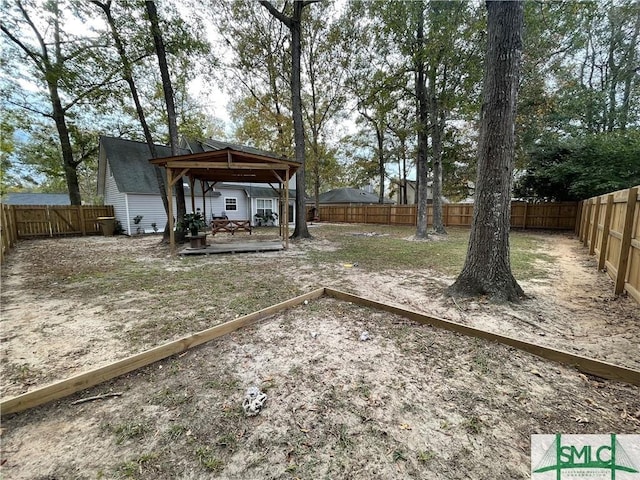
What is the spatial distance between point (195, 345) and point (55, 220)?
49.3 ft

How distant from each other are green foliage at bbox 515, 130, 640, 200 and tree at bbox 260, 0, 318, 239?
1229 centimetres

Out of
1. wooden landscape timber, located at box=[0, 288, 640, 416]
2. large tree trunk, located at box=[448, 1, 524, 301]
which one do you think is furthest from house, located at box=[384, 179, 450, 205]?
wooden landscape timber, located at box=[0, 288, 640, 416]

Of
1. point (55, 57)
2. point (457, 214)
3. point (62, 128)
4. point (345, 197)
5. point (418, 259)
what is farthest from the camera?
point (345, 197)

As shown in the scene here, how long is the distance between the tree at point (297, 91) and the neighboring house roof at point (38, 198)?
32.4m

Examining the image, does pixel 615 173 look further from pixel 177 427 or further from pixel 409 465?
pixel 177 427

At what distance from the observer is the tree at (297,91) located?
9906 mm

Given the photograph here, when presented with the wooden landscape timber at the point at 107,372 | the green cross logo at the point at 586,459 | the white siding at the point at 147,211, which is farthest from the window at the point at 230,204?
the green cross logo at the point at 586,459

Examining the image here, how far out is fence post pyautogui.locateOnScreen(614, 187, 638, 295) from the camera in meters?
3.68

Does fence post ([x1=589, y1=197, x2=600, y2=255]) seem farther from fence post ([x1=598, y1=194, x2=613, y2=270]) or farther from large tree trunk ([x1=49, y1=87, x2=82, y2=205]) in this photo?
large tree trunk ([x1=49, y1=87, x2=82, y2=205])

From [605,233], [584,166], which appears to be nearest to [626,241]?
[605,233]

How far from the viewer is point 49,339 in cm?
283

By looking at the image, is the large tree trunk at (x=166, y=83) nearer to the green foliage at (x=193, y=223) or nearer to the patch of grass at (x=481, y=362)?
the green foliage at (x=193, y=223)

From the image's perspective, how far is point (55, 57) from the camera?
460 inches

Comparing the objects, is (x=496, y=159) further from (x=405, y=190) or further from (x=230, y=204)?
(x=405, y=190)
